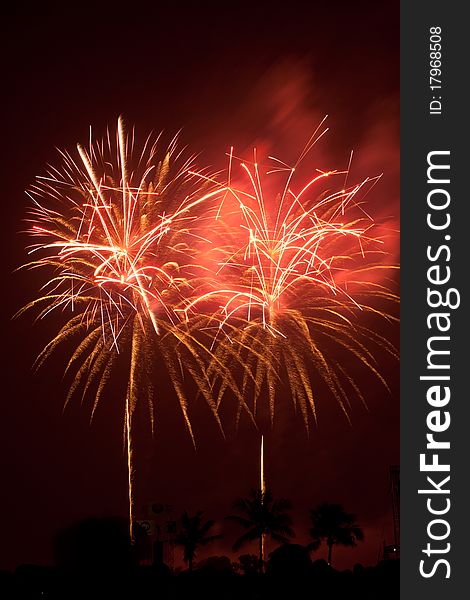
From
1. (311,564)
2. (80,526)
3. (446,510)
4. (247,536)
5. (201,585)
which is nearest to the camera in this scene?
(446,510)

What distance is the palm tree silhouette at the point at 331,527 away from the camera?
9550 centimetres

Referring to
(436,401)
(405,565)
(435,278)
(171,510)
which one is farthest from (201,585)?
(171,510)

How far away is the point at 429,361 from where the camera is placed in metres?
26.0

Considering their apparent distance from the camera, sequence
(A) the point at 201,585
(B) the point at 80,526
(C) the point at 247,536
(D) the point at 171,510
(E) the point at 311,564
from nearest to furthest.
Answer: (A) the point at 201,585, (E) the point at 311,564, (D) the point at 171,510, (B) the point at 80,526, (C) the point at 247,536

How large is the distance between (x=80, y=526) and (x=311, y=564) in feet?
117

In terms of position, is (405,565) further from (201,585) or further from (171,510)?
(171,510)

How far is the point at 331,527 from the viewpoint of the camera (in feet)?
315

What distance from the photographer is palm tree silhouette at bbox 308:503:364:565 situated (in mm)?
95500

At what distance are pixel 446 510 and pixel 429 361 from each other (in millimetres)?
3582

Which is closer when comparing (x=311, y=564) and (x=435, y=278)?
(x=435, y=278)

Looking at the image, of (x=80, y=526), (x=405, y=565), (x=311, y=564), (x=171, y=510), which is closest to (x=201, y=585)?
(x=311, y=564)

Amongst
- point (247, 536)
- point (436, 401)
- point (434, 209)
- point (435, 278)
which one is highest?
point (434, 209)

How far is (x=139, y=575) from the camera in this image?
3059 cm

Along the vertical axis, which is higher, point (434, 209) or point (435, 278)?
point (434, 209)
